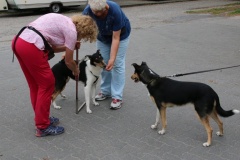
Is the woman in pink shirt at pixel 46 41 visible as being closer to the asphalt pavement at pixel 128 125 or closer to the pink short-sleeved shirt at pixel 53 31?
the pink short-sleeved shirt at pixel 53 31

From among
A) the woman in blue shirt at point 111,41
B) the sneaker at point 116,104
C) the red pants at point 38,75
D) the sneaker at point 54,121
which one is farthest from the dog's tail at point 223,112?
the sneaker at point 54,121

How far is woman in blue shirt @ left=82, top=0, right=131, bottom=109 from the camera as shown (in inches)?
166

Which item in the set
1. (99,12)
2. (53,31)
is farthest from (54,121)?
(99,12)

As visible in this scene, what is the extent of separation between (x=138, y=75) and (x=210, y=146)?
4.13 ft

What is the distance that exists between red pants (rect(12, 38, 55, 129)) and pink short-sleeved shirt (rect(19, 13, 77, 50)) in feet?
0.25

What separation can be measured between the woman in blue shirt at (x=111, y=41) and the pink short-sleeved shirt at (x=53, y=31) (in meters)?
0.60

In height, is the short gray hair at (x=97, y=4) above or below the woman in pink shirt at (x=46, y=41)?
above

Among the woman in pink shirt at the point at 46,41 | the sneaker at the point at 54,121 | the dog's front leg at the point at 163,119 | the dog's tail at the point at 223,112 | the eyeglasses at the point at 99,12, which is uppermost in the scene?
the eyeglasses at the point at 99,12

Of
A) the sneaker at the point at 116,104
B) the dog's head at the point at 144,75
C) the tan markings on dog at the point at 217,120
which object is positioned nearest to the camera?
the tan markings on dog at the point at 217,120

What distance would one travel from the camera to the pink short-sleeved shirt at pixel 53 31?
11.5ft

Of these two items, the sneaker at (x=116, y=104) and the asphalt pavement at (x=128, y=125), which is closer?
the asphalt pavement at (x=128, y=125)

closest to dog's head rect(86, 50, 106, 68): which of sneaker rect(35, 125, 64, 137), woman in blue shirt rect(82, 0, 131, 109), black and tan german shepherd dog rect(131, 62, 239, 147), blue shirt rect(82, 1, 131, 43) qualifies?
woman in blue shirt rect(82, 0, 131, 109)

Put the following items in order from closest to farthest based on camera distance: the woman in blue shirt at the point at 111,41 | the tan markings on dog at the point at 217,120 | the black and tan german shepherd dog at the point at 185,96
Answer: the black and tan german shepherd dog at the point at 185,96 < the tan markings on dog at the point at 217,120 < the woman in blue shirt at the point at 111,41

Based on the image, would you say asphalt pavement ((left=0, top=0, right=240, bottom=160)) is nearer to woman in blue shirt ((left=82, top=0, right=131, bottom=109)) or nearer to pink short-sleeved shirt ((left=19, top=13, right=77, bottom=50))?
woman in blue shirt ((left=82, top=0, right=131, bottom=109))
